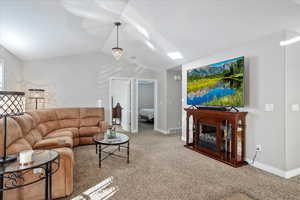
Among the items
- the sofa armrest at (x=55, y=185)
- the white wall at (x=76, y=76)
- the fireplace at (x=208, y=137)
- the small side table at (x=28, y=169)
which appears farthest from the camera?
the white wall at (x=76, y=76)

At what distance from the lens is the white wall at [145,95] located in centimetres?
1045

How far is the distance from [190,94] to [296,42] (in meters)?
2.29

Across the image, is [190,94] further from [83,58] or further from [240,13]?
[83,58]

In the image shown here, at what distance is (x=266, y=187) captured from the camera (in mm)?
2375

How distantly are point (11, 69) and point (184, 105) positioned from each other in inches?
196

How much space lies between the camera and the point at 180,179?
8.57 ft

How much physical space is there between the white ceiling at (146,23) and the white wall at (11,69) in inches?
7.2

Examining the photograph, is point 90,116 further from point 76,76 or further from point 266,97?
point 266,97

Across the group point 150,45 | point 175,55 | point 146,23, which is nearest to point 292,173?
point 175,55

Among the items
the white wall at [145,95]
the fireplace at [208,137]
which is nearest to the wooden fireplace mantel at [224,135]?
the fireplace at [208,137]

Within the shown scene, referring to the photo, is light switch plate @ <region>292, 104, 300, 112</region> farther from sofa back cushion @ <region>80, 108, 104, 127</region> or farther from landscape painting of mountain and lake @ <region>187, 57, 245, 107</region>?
sofa back cushion @ <region>80, 108, 104, 127</region>

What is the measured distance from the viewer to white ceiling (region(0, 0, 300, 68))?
8.21 ft

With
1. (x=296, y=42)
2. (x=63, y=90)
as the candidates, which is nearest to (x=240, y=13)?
(x=296, y=42)

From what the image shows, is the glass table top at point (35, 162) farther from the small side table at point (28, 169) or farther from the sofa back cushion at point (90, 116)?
the sofa back cushion at point (90, 116)
